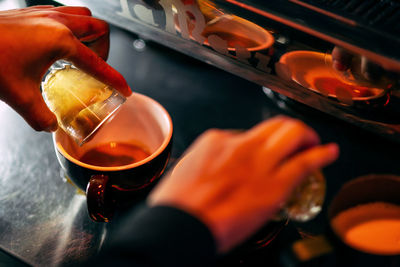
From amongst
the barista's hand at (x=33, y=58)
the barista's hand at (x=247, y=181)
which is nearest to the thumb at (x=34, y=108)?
the barista's hand at (x=33, y=58)

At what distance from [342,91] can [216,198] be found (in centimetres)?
25

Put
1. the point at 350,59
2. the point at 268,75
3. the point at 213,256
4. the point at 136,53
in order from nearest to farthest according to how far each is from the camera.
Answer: the point at 213,256, the point at 350,59, the point at 268,75, the point at 136,53

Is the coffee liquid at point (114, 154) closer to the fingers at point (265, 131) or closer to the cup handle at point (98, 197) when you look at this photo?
the cup handle at point (98, 197)

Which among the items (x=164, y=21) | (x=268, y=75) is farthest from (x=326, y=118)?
(x=164, y=21)

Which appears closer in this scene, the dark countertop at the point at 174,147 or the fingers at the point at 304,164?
the fingers at the point at 304,164

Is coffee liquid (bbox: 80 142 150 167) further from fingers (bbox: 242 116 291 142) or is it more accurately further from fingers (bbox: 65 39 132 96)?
fingers (bbox: 242 116 291 142)

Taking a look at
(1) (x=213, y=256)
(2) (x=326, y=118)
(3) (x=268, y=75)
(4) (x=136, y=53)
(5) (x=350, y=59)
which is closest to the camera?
(1) (x=213, y=256)

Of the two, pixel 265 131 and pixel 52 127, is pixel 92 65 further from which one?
pixel 265 131

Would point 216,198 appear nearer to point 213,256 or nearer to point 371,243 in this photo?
point 213,256

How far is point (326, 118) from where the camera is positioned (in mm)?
740

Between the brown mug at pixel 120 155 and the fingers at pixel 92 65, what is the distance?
2.5 inches

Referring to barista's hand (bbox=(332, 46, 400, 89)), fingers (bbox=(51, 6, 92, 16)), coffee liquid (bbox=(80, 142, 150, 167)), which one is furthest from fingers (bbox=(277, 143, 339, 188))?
fingers (bbox=(51, 6, 92, 16))

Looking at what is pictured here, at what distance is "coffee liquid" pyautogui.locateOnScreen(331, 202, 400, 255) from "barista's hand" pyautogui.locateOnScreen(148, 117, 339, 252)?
0.44 ft

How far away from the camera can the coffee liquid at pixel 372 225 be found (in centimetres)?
44
